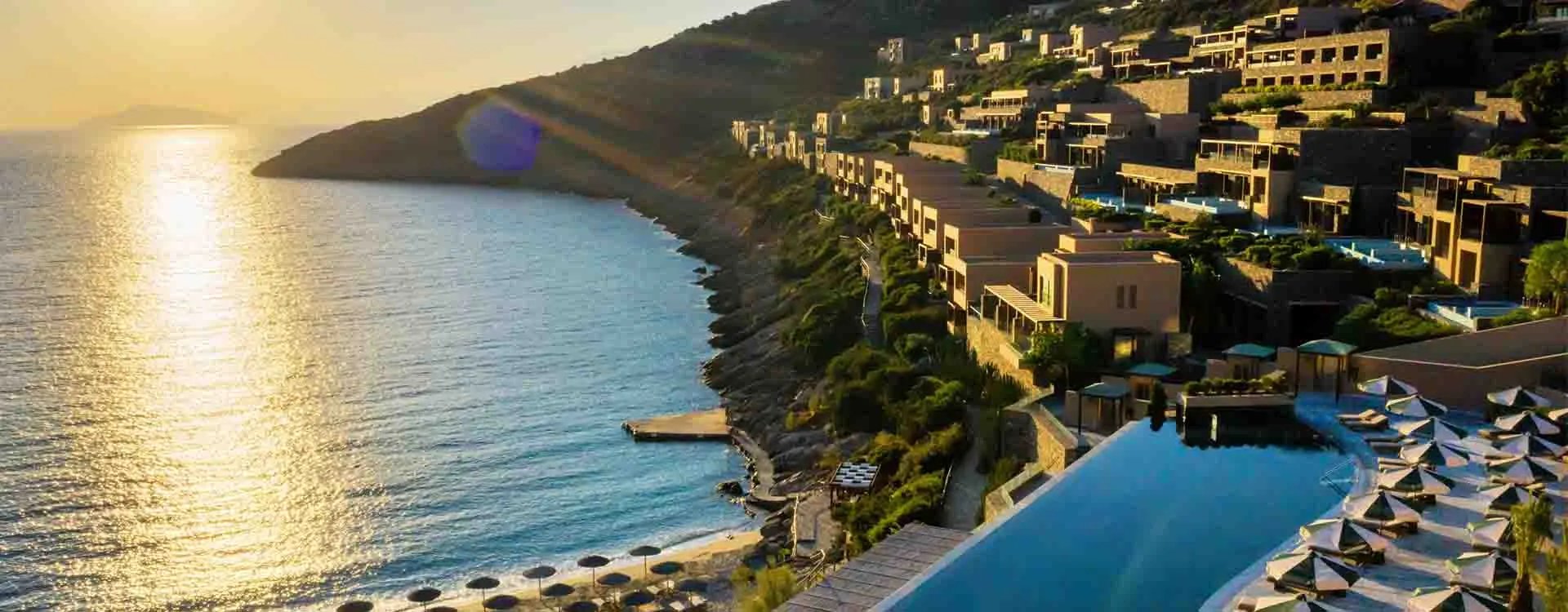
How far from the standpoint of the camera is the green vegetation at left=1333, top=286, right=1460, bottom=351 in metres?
28.6

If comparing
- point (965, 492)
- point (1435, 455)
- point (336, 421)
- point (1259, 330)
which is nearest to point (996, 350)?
point (1259, 330)

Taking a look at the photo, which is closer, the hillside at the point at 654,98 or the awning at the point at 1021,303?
the awning at the point at 1021,303

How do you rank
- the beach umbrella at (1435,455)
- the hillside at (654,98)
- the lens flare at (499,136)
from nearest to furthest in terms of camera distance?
the beach umbrella at (1435,455) → the hillside at (654,98) → the lens flare at (499,136)

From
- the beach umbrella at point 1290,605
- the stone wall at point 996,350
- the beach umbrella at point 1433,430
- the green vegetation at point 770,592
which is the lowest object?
the green vegetation at point 770,592

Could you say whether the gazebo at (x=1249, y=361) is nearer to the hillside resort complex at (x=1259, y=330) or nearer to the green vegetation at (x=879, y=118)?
the hillside resort complex at (x=1259, y=330)

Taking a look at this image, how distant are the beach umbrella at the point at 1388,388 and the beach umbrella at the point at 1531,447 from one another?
4009 mm

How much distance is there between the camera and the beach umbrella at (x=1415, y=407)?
78.3 ft

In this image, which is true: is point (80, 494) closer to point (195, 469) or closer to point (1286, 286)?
point (195, 469)

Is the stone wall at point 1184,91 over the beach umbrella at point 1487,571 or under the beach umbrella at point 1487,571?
over

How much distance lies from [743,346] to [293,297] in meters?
30.6

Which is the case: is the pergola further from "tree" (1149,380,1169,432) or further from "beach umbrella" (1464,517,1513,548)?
"beach umbrella" (1464,517,1513,548)

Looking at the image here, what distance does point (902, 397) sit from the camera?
122ft

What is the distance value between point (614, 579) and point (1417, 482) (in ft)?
55.2

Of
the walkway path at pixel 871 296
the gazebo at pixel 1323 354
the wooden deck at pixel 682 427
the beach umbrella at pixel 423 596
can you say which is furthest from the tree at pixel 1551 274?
the beach umbrella at pixel 423 596
